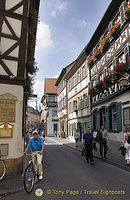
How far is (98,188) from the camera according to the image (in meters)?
5.17

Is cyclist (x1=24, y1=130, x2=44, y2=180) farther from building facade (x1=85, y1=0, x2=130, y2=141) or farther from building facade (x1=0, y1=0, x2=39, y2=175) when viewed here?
building facade (x1=85, y1=0, x2=130, y2=141)

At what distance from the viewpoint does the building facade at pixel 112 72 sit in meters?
11.5

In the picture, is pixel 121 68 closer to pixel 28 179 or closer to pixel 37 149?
pixel 37 149

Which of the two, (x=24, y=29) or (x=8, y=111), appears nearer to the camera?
(x=8, y=111)

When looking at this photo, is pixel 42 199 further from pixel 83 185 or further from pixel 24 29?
pixel 24 29

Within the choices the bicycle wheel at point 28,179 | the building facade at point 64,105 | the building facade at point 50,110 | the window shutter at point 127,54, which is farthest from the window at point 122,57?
the building facade at point 50,110

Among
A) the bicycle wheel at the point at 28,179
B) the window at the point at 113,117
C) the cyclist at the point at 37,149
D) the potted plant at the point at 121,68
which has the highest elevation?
the potted plant at the point at 121,68

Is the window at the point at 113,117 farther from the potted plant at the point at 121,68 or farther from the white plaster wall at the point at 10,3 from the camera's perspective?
the white plaster wall at the point at 10,3

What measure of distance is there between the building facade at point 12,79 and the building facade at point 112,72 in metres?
6.28

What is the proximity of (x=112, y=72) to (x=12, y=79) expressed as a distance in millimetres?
7505

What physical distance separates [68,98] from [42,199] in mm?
25586

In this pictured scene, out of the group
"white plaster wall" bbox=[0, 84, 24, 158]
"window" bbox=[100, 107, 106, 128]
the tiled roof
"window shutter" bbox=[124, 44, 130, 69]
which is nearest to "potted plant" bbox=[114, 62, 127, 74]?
"window shutter" bbox=[124, 44, 130, 69]

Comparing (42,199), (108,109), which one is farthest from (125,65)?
(42,199)

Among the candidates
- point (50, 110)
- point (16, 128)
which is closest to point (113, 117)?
point (16, 128)
